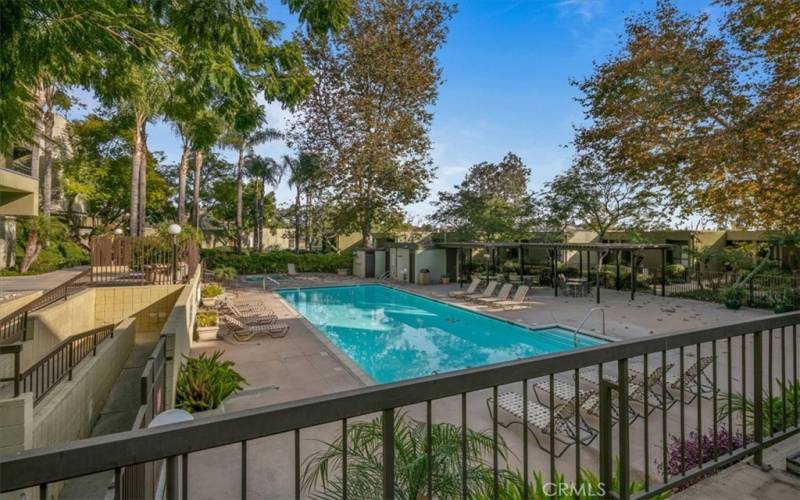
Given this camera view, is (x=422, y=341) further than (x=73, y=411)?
Yes

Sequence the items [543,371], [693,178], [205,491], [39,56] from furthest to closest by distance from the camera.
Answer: [693,178], [39,56], [205,491], [543,371]

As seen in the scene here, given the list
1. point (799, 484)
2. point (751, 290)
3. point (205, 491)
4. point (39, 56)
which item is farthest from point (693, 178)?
point (39, 56)

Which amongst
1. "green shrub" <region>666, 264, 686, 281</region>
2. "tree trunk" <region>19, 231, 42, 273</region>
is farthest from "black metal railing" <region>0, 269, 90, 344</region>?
"green shrub" <region>666, 264, 686, 281</region>

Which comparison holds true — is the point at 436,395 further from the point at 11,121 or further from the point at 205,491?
the point at 11,121

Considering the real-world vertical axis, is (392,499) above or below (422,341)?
above

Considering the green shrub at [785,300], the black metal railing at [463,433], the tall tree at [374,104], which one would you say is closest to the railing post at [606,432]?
the black metal railing at [463,433]

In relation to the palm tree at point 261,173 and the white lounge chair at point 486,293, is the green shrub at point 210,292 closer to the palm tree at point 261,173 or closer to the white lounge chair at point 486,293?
the white lounge chair at point 486,293

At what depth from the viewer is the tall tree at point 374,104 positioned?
2117 cm

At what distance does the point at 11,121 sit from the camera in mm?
5203

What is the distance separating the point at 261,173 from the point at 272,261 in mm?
7485

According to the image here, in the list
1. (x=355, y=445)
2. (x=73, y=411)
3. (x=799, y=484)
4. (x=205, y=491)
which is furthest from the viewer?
(x=73, y=411)

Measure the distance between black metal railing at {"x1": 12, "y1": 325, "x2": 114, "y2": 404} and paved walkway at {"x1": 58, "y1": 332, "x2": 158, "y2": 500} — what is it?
3.31 feet

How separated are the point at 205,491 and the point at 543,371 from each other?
355 cm

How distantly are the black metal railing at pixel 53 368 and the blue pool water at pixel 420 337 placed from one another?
15.0 feet
